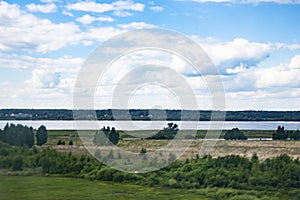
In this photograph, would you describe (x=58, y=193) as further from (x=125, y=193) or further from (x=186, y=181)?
(x=186, y=181)

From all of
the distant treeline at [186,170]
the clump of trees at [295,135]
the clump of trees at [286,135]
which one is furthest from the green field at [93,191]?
the clump of trees at [286,135]

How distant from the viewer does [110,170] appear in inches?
437

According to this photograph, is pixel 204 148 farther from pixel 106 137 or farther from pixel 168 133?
pixel 106 137

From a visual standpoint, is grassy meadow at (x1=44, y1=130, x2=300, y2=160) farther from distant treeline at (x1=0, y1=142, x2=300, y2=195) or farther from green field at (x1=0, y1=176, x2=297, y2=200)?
green field at (x1=0, y1=176, x2=297, y2=200)

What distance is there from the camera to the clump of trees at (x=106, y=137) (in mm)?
10562

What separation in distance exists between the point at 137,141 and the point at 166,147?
987 mm

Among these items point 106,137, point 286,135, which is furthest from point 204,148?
point 286,135

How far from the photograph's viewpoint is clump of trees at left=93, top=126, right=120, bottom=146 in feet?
34.7

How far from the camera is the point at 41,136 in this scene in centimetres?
1277

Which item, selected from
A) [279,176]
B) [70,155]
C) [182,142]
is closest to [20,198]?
[70,155]

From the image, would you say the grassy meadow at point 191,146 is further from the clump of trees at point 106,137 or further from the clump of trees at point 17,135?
the clump of trees at point 17,135

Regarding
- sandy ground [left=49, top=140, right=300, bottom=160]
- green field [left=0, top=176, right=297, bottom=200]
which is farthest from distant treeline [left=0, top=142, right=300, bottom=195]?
sandy ground [left=49, top=140, right=300, bottom=160]

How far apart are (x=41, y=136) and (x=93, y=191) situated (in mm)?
3231

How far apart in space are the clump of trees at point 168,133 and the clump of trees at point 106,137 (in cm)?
96
